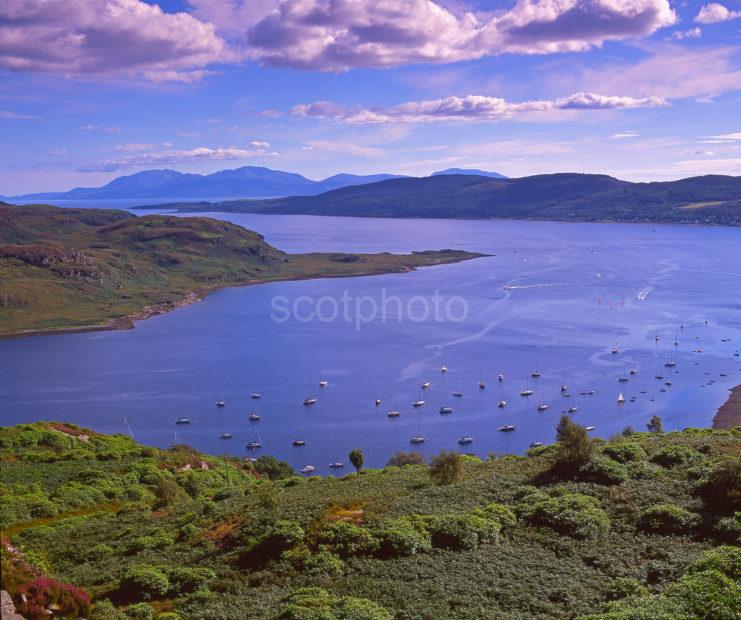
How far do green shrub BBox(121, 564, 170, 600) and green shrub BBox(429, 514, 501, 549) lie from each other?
22.9ft

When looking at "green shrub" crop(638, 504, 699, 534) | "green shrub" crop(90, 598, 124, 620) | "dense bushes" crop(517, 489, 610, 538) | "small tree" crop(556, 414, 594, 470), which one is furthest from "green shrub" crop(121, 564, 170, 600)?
"small tree" crop(556, 414, 594, 470)

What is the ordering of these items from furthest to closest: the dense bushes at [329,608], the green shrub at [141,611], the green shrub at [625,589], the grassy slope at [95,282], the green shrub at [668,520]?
1. the grassy slope at [95,282]
2. the green shrub at [668,520]
3. the green shrub at [625,589]
4. the green shrub at [141,611]
5. the dense bushes at [329,608]

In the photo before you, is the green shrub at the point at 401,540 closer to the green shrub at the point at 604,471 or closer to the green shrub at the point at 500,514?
the green shrub at the point at 500,514

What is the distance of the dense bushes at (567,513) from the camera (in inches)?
752

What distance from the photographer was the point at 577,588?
52.4 ft

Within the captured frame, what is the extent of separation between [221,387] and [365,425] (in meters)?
25.1

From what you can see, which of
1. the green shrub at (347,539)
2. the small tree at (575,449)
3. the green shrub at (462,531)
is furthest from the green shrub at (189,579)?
the small tree at (575,449)

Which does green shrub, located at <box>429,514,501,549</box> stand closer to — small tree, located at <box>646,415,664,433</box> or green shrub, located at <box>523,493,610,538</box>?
green shrub, located at <box>523,493,610,538</box>

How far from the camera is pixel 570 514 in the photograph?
19.7 m

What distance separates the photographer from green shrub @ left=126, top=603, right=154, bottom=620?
601 inches

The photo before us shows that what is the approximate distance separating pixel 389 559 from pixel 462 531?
224cm

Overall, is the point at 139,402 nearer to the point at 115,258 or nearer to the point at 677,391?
the point at 677,391

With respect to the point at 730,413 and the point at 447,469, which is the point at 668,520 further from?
the point at 730,413

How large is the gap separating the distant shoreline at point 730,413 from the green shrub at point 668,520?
180 feet
